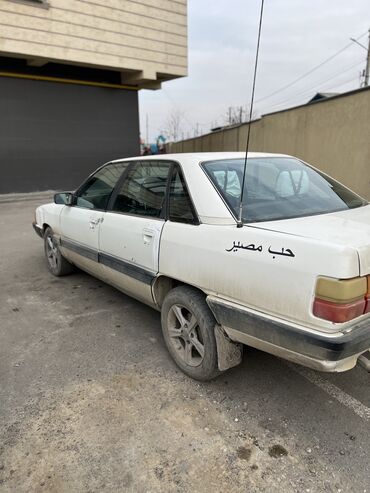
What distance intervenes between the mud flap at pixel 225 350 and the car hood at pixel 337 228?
2.50ft

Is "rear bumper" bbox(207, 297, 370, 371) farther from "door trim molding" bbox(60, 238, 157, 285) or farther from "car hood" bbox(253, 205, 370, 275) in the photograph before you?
"door trim molding" bbox(60, 238, 157, 285)

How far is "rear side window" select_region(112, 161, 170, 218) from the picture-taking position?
311cm

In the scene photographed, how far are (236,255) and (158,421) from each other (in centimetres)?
113

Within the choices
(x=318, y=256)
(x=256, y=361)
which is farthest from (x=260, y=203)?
(x=256, y=361)

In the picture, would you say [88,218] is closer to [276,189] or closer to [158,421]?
[276,189]

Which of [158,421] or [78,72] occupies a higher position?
[78,72]

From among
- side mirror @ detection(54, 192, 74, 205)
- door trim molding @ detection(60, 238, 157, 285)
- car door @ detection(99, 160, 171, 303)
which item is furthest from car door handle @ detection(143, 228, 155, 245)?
side mirror @ detection(54, 192, 74, 205)

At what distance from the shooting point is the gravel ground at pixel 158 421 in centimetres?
198

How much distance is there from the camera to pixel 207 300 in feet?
8.20

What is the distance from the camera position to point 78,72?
44.5 ft

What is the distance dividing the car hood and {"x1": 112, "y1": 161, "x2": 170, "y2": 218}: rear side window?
40.8 inches

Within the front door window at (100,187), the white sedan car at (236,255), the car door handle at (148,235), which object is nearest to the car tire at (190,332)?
the white sedan car at (236,255)

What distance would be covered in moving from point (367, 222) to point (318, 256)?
0.67 metres

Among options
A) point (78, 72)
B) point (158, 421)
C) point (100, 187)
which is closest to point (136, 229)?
point (100, 187)
